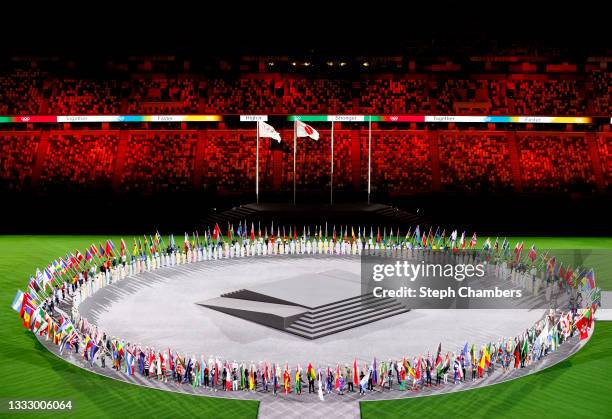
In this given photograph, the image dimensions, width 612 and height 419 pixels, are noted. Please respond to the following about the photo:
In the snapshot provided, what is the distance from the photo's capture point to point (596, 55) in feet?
156

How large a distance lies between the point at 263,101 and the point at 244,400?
35.8m

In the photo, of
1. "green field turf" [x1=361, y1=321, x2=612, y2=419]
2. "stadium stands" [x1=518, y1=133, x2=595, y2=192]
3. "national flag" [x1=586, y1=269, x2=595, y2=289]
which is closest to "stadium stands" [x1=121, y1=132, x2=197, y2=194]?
"stadium stands" [x1=518, y1=133, x2=595, y2=192]

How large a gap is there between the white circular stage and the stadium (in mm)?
121

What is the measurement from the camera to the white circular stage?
1734 cm

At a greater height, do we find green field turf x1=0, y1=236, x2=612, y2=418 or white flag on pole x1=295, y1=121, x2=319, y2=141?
white flag on pole x1=295, y1=121, x2=319, y2=141

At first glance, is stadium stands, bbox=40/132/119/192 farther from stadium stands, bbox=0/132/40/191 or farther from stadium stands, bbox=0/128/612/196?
stadium stands, bbox=0/132/40/191

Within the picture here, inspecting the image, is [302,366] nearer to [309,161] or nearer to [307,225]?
[307,225]

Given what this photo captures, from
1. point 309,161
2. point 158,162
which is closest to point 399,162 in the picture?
point 309,161

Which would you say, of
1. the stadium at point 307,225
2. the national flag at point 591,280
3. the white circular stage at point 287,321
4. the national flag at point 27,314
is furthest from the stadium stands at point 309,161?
the national flag at point 27,314

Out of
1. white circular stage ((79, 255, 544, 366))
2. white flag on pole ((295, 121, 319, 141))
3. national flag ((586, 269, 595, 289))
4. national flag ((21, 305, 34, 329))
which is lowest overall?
white circular stage ((79, 255, 544, 366))

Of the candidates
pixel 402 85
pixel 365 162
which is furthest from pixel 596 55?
pixel 365 162

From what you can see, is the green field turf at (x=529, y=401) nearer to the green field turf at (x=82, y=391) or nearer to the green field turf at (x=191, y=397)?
the green field turf at (x=191, y=397)

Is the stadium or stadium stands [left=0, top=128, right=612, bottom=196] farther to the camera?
stadium stands [left=0, top=128, right=612, bottom=196]

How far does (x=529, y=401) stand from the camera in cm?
1392
